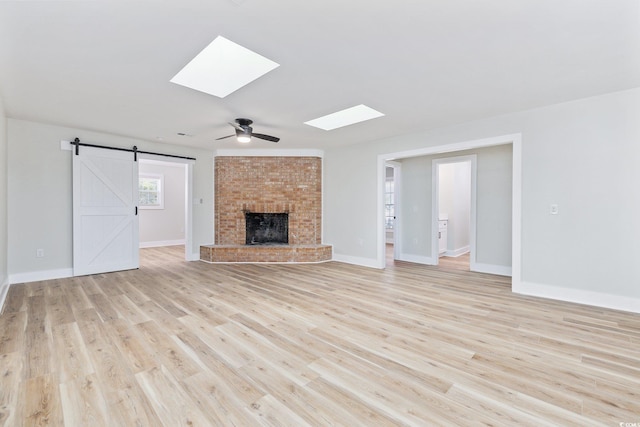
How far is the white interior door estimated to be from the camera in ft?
15.3

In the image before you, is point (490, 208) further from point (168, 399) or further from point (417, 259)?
point (168, 399)

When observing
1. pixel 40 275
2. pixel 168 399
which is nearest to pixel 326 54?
pixel 168 399

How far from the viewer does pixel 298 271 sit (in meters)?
5.06

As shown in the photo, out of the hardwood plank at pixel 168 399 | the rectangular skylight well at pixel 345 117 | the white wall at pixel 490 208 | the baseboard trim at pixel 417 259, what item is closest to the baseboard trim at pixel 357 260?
the baseboard trim at pixel 417 259

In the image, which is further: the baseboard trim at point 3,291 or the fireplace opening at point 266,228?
the fireplace opening at point 266,228

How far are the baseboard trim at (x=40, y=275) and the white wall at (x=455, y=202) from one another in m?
7.30

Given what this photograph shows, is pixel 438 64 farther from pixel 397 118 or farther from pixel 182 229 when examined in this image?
pixel 182 229

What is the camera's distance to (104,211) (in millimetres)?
4918

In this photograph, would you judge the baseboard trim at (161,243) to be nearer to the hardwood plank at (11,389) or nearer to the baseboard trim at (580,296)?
the hardwood plank at (11,389)

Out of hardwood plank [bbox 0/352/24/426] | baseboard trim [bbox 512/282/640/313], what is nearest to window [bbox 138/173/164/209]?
hardwood plank [bbox 0/352/24/426]

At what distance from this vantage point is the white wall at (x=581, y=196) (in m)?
3.11

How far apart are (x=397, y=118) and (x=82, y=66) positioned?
355 cm

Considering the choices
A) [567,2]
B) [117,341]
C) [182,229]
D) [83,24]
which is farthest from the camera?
[182,229]

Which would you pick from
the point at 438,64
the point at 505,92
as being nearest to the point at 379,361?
the point at 438,64
